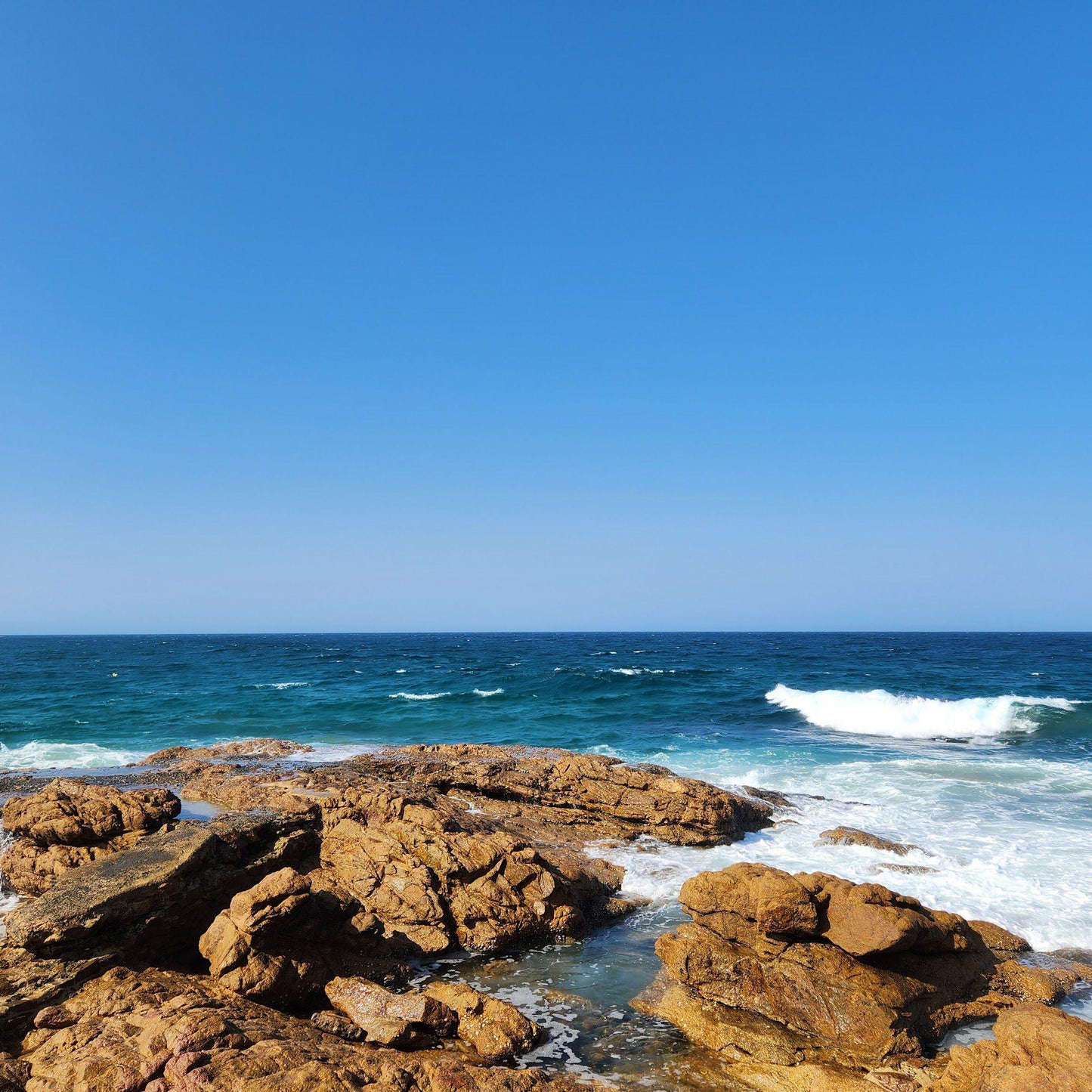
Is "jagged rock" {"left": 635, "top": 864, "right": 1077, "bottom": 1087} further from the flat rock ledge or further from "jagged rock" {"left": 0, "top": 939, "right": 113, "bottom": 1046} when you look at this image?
"jagged rock" {"left": 0, "top": 939, "right": 113, "bottom": 1046}

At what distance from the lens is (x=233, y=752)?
19.8 m

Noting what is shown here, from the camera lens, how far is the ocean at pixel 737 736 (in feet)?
36.7

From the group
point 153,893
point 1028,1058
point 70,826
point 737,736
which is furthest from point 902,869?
point 737,736

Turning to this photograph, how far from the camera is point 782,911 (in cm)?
780

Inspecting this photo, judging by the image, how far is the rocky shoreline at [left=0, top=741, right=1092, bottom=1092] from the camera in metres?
5.63

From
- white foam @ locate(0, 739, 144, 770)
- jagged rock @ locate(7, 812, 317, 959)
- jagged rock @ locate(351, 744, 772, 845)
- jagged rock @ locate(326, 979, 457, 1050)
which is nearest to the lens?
jagged rock @ locate(326, 979, 457, 1050)

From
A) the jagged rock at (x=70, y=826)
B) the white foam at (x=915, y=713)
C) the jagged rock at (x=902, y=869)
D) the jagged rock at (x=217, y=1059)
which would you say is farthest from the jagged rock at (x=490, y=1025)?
the white foam at (x=915, y=713)

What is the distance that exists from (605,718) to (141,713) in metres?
21.7

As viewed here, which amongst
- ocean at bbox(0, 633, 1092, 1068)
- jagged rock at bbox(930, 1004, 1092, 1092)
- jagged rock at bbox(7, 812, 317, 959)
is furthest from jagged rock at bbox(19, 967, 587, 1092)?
jagged rock at bbox(930, 1004, 1092, 1092)

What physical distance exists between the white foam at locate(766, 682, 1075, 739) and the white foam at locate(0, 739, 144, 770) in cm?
2754

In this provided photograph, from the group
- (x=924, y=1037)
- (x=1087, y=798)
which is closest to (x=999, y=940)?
(x=924, y=1037)

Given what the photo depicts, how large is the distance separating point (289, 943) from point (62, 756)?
65.0 feet

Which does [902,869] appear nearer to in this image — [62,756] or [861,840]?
[861,840]

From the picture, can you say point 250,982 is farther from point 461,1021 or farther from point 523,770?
point 523,770
